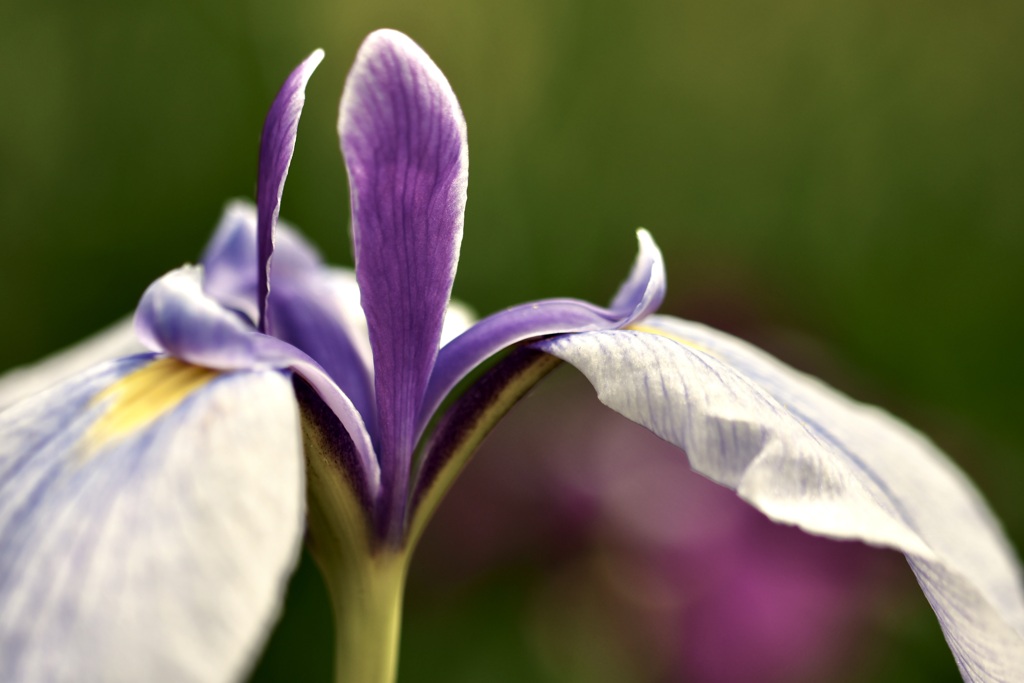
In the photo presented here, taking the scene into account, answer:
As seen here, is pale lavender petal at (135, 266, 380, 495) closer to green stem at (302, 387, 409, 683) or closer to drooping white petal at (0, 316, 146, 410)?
green stem at (302, 387, 409, 683)

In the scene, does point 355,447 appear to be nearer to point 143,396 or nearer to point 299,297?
point 143,396

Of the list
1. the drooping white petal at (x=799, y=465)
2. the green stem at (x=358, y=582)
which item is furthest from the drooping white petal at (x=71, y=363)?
the drooping white petal at (x=799, y=465)

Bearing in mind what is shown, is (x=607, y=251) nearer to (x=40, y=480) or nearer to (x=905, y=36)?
(x=905, y=36)

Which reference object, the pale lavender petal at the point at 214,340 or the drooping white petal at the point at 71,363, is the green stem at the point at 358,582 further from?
the drooping white petal at the point at 71,363

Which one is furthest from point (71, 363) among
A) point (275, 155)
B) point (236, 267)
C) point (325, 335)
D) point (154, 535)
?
point (154, 535)

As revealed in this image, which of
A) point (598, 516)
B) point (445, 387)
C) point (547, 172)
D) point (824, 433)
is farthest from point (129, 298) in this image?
point (824, 433)

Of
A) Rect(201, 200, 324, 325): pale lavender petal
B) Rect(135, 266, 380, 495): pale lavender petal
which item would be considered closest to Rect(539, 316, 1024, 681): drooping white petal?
Rect(135, 266, 380, 495): pale lavender petal

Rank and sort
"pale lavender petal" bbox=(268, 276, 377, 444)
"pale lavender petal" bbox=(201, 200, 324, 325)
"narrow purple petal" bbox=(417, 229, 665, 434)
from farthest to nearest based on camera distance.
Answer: "pale lavender petal" bbox=(201, 200, 324, 325), "pale lavender petal" bbox=(268, 276, 377, 444), "narrow purple petal" bbox=(417, 229, 665, 434)
